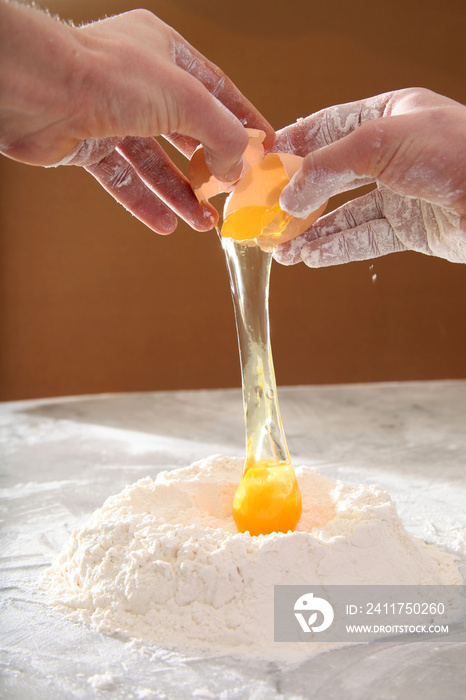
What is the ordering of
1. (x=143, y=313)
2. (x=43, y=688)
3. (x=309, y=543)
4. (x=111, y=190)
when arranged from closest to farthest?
(x=43, y=688)
(x=309, y=543)
(x=111, y=190)
(x=143, y=313)

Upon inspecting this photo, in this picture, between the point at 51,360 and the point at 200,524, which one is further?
the point at 51,360

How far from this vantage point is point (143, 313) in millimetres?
2395

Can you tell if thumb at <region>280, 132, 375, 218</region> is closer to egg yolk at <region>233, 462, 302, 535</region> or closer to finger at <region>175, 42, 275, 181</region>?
finger at <region>175, 42, 275, 181</region>

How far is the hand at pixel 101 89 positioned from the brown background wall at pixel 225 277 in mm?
1571

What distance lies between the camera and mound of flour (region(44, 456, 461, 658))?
25.4 inches

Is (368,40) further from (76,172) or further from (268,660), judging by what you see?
(268,660)

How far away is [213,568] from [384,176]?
1.46ft

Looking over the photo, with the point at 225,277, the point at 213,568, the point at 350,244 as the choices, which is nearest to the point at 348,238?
the point at 350,244

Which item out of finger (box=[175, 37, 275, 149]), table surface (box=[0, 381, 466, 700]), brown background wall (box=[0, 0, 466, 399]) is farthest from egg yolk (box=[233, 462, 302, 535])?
brown background wall (box=[0, 0, 466, 399])

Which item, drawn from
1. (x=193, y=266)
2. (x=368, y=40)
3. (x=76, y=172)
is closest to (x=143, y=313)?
(x=193, y=266)

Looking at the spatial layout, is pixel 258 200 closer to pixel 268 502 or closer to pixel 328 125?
pixel 328 125

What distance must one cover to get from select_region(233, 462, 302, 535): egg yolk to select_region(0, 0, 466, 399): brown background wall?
5.19 ft

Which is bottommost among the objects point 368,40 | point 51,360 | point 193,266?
point 51,360

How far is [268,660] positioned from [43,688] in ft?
0.64
